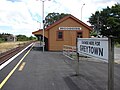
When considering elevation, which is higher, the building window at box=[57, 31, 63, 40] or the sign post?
the building window at box=[57, 31, 63, 40]

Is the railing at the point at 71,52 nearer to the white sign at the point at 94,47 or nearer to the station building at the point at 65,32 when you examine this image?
the station building at the point at 65,32

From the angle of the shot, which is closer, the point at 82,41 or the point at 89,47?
the point at 89,47

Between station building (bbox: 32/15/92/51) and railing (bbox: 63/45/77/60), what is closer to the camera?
railing (bbox: 63/45/77/60)

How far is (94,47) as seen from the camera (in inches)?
383

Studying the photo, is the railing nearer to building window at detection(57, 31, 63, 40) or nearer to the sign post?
building window at detection(57, 31, 63, 40)

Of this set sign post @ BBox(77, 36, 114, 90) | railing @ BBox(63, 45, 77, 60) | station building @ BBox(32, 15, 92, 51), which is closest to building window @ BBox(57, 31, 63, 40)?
station building @ BBox(32, 15, 92, 51)

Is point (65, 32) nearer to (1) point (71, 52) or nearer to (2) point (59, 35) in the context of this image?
(2) point (59, 35)

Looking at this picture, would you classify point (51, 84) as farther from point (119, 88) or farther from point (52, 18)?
point (52, 18)

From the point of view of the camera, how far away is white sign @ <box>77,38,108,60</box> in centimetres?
822

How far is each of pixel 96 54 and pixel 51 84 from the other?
2.30 m

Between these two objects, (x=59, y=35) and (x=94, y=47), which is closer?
(x=94, y=47)

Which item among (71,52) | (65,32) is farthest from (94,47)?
(65,32)

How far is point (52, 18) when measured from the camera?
127m

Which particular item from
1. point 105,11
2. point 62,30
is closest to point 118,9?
point 105,11
